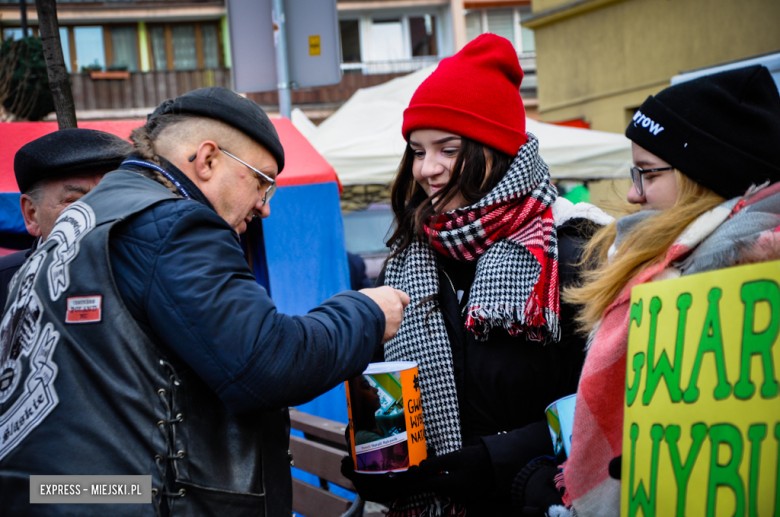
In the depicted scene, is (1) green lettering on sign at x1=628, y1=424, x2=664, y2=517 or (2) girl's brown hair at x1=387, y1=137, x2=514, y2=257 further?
(2) girl's brown hair at x1=387, y1=137, x2=514, y2=257

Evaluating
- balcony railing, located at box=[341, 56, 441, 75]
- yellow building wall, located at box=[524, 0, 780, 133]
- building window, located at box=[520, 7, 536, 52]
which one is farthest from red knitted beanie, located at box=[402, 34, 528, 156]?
building window, located at box=[520, 7, 536, 52]

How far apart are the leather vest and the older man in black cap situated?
4.45 feet

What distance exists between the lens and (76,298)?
134 centimetres

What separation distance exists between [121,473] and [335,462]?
4.38 ft

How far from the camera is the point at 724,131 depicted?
4.74 ft

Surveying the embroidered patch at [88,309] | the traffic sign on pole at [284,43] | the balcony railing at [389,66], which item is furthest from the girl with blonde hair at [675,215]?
the balcony railing at [389,66]

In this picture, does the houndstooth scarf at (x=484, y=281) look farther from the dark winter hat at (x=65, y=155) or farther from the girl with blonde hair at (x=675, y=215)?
the dark winter hat at (x=65, y=155)

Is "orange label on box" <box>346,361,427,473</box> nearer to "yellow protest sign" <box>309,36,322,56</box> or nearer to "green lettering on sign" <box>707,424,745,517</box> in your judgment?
"green lettering on sign" <box>707,424,745,517</box>

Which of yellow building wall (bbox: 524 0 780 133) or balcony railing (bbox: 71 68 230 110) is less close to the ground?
balcony railing (bbox: 71 68 230 110)

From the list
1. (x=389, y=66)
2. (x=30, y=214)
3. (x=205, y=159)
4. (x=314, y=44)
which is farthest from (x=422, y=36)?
(x=205, y=159)

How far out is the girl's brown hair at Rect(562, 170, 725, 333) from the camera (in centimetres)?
141

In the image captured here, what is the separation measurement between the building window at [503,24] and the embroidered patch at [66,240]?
2308 centimetres

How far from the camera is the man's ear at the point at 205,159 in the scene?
1580mm

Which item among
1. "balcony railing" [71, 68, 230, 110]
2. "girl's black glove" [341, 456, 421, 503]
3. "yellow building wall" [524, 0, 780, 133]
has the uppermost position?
"balcony railing" [71, 68, 230, 110]
